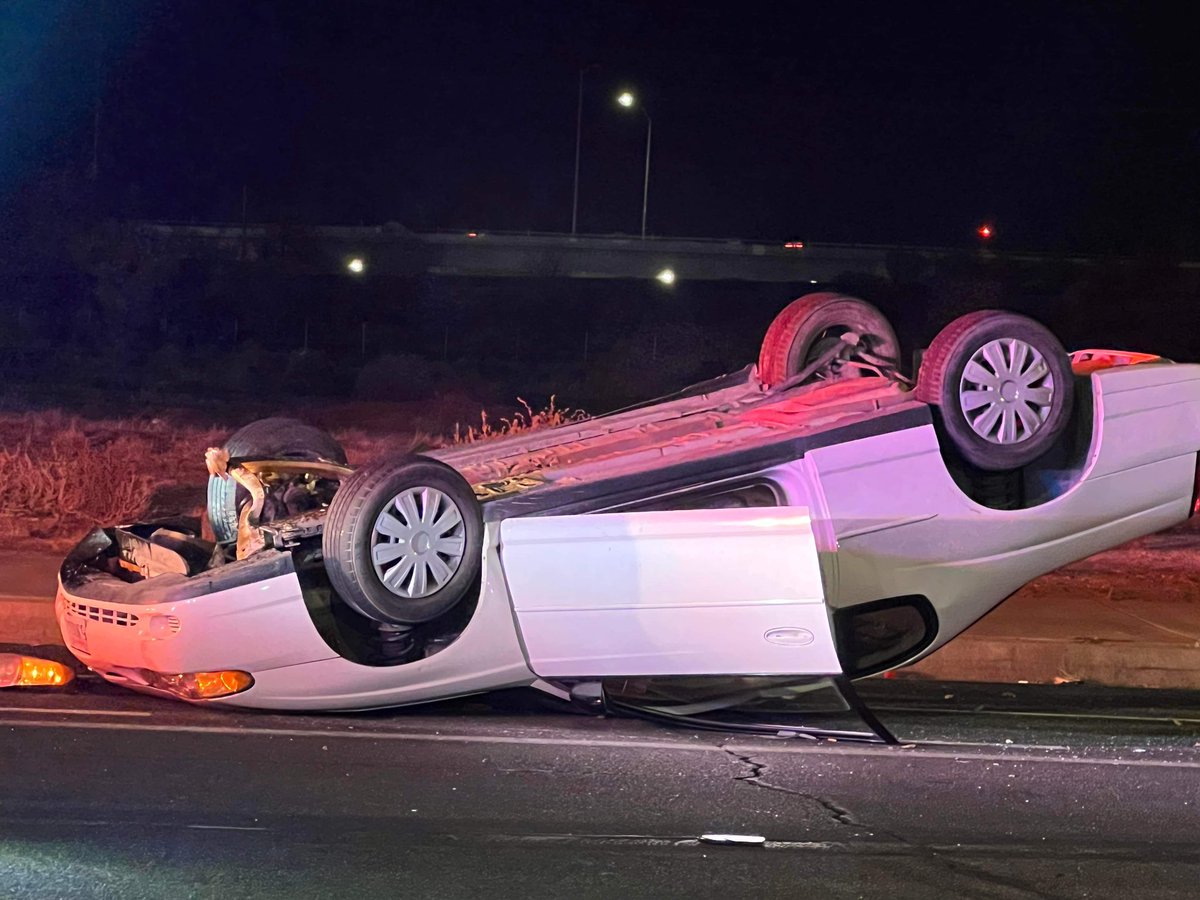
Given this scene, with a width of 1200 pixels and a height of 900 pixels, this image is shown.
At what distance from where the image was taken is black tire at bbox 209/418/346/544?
22.4ft

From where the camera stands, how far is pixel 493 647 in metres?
5.49

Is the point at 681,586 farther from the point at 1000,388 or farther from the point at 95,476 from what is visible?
the point at 95,476

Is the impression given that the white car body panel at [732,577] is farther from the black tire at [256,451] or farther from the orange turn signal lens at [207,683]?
the black tire at [256,451]

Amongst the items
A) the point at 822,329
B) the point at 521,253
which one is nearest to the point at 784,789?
the point at 822,329

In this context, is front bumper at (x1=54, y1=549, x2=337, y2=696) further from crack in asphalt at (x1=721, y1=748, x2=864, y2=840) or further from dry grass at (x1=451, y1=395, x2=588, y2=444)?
dry grass at (x1=451, y1=395, x2=588, y2=444)

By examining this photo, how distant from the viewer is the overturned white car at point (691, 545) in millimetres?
5223

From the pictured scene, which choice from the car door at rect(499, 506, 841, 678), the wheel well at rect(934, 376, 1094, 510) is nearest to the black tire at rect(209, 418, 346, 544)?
the car door at rect(499, 506, 841, 678)

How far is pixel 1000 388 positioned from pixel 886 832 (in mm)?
1967

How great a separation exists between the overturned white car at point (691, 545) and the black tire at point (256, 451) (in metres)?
0.35

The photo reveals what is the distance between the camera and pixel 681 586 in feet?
17.1

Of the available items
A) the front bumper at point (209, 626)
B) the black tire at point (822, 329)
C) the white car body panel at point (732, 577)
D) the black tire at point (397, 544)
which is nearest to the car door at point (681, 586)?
the white car body panel at point (732, 577)

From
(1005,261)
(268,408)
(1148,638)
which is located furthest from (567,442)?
(1005,261)

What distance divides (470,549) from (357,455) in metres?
10.3

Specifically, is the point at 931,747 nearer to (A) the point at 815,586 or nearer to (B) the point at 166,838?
(A) the point at 815,586
